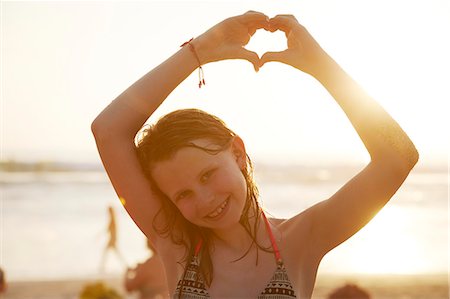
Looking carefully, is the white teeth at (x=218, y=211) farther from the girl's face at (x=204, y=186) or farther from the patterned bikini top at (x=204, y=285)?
the patterned bikini top at (x=204, y=285)

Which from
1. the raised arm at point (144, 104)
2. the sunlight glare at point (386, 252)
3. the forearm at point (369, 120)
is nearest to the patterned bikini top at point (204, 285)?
the raised arm at point (144, 104)

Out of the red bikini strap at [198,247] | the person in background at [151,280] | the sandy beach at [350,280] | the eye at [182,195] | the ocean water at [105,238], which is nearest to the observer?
the eye at [182,195]

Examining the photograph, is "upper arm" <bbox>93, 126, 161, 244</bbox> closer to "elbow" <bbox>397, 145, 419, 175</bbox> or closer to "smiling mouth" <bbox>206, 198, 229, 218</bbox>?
"smiling mouth" <bbox>206, 198, 229, 218</bbox>

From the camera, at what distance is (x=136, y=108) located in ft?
8.26

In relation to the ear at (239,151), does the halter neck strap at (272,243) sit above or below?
below

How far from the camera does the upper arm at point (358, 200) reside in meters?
2.27

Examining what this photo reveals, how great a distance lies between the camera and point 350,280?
1330cm

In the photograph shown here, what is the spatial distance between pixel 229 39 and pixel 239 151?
43cm

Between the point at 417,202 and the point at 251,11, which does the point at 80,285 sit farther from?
the point at 417,202

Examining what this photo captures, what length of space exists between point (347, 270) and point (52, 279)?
6.64 m

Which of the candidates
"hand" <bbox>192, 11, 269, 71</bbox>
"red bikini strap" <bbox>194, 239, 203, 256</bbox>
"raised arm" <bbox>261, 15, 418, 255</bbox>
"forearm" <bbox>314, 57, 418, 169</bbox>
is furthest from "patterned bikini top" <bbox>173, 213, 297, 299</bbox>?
"hand" <bbox>192, 11, 269, 71</bbox>

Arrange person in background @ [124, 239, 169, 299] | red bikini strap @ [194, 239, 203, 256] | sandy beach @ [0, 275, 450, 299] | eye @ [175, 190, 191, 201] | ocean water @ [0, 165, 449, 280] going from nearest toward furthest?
eye @ [175, 190, 191, 201], red bikini strap @ [194, 239, 203, 256], person in background @ [124, 239, 169, 299], sandy beach @ [0, 275, 450, 299], ocean water @ [0, 165, 449, 280]

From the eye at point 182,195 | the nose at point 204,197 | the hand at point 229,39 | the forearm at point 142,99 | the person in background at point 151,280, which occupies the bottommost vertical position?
the nose at point 204,197

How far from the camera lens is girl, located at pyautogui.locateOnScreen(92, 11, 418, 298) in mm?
2287
